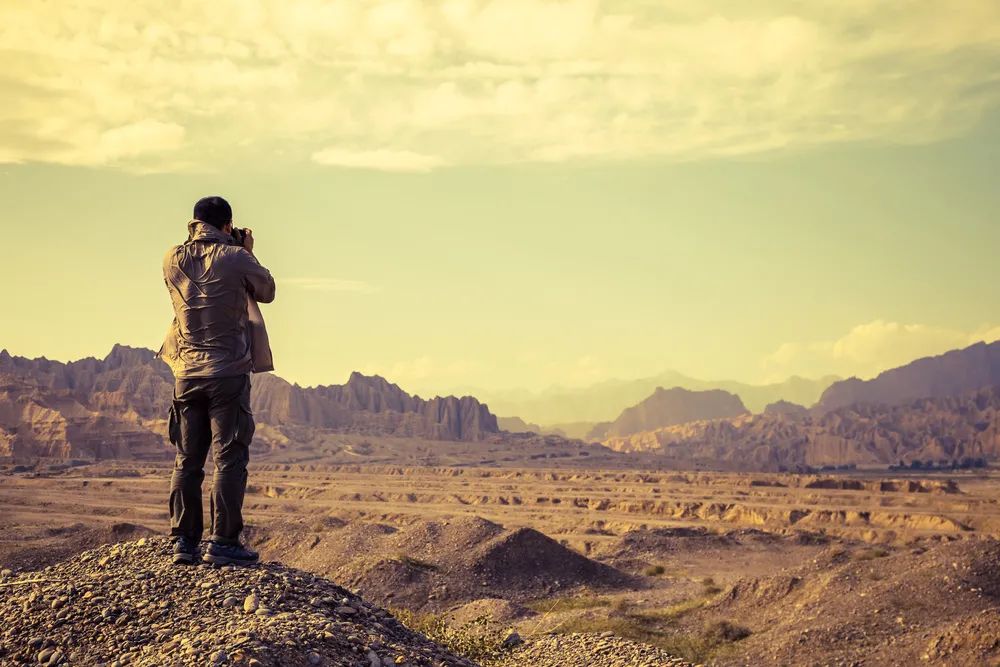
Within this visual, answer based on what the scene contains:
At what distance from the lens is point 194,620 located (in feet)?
24.3

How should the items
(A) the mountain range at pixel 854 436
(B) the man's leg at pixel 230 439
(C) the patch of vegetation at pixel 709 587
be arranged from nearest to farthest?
(B) the man's leg at pixel 230 439, (C) the patch of vegetation at pixel 709 587, (A) the mountain range at pixel 854 436

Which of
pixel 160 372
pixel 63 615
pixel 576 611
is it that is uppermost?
pixel 160 372

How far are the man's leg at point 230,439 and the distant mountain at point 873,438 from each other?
289ft

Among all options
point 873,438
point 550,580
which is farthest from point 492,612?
point 873,438

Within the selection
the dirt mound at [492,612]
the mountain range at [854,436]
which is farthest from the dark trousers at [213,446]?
the mountain range at [854,436]

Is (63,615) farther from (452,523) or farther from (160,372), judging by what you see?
(160,372)

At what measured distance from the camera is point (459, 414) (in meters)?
127

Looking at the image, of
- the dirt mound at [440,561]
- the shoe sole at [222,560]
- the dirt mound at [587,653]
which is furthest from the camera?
the dirt mound at [440,561]

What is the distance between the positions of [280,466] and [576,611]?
68.7m

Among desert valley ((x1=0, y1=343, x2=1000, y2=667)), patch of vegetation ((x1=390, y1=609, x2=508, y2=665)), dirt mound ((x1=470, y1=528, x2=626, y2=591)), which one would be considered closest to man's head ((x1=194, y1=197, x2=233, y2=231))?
desert valley ((x1=0, y1=343, x2=1000, y2=667))

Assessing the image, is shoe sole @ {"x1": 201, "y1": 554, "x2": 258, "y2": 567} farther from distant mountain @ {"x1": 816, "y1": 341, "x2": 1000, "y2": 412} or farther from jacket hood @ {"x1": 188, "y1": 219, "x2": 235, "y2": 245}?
distant mountain @ {"x1": 816, "y1": 341, "x2": 1000, "y2": 412}

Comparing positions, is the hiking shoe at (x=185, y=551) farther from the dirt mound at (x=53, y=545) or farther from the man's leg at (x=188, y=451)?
the dirt mound at (x=53, y=545)

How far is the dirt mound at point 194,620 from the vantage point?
6918 millimetres

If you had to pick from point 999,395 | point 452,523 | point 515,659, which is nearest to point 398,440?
point 999,395
